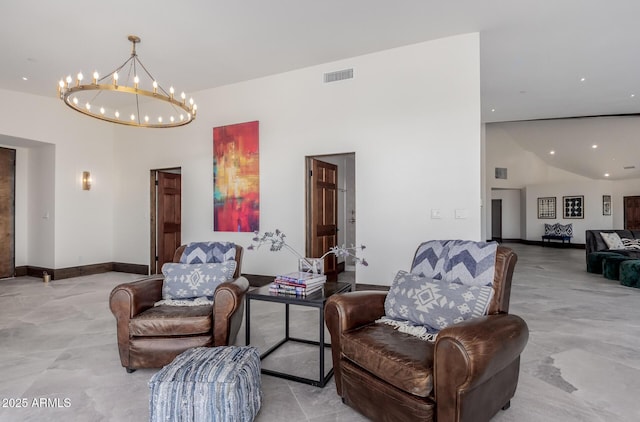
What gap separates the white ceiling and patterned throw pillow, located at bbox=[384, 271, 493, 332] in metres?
2.95

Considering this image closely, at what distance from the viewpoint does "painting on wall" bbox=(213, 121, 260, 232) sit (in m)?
5.46

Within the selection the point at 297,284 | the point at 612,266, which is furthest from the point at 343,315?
the point at 612,266

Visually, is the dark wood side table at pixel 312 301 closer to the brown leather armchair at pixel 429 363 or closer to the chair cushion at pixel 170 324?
the brown leather armchair at pixel 429 363

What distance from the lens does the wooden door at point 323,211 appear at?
5.17 meters

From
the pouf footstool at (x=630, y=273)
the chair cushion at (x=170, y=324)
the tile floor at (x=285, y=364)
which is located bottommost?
the tile floor at (x=285, y=364)

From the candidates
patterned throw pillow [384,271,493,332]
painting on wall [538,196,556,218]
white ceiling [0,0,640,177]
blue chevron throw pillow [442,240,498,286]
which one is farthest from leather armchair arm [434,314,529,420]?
painting on wall [538,196,556,218]

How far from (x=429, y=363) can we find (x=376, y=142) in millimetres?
3429

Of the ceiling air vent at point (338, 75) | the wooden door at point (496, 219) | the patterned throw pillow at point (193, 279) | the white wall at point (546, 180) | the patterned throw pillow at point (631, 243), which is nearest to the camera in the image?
the patterned throw pillow at point (193, 279)

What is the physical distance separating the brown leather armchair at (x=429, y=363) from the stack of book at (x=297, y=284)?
0.37m

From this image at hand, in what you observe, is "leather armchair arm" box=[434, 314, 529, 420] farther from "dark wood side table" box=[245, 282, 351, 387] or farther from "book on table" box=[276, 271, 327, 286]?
"book on table" box=[276, 271, 327, 286]

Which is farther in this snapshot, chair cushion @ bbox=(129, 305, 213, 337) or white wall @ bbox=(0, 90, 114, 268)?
white wall @ bbox=(0, 90, 114, 268)

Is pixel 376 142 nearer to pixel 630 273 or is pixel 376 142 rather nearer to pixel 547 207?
pixel 630 273

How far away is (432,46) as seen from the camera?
4.30 meters

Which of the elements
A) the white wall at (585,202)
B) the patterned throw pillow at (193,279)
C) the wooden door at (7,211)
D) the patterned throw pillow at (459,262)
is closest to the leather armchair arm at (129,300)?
the patterned throw pillow at (193,279)
